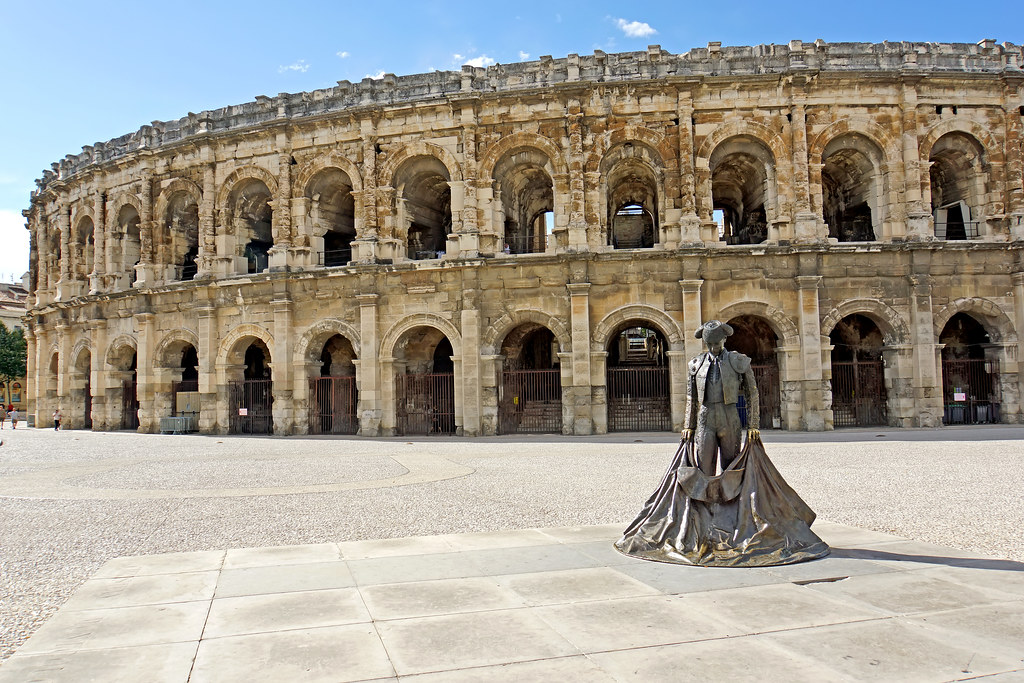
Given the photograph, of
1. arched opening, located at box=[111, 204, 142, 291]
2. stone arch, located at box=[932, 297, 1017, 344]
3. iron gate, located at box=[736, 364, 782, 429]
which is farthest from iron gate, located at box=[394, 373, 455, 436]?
stone arch, located at box=[932, 297, 1017, 344]

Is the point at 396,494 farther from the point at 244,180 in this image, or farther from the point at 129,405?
the point at 129,405

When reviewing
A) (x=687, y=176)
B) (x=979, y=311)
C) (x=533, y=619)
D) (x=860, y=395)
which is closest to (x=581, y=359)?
(x=687, y=176)

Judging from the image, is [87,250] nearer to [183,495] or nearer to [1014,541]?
[183,495]

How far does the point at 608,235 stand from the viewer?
2214cm

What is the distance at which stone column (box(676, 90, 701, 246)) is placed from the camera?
20.2 meters

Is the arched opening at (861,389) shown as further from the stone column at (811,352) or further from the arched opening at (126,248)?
the arched opening at (126,248)

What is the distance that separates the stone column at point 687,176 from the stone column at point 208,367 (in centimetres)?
1536

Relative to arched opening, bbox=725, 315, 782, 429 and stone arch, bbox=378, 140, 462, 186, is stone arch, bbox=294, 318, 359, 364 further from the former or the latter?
arched opening, bbox=725, 315, 782, 429

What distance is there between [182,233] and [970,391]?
26595 millimetres

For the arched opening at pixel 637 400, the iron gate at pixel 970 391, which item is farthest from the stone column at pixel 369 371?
the iron gate at pixel 970 391

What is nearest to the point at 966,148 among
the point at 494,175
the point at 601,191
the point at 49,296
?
the point at 601,191

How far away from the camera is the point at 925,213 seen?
20.1 meters

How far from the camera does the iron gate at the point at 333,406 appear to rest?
74.9 ft

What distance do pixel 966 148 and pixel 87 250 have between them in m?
32.0
